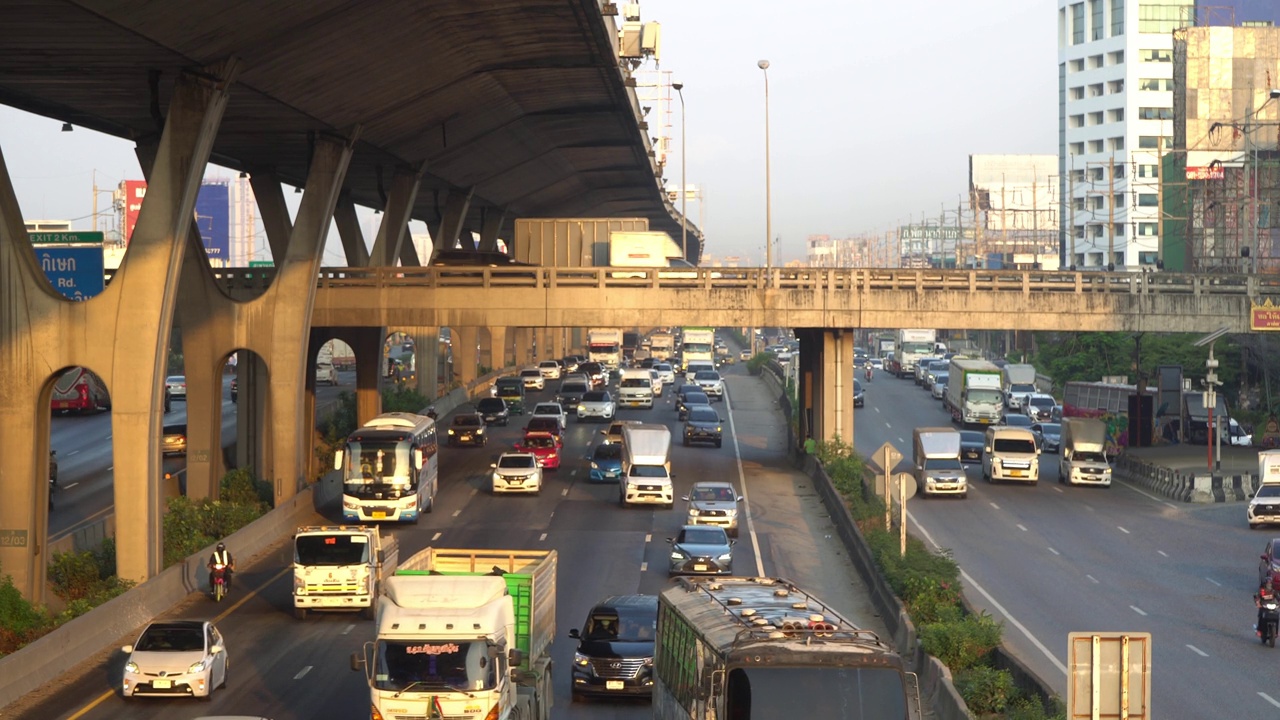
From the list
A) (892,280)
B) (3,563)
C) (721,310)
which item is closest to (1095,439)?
(892,280)

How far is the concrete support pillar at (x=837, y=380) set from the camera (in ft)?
174

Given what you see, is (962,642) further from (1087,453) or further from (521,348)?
(521,348)

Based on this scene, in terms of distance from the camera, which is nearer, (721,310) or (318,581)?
(318,581)

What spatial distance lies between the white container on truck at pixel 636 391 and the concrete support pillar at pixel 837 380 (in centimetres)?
2744

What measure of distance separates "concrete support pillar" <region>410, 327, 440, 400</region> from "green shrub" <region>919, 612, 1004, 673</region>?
2357 inches

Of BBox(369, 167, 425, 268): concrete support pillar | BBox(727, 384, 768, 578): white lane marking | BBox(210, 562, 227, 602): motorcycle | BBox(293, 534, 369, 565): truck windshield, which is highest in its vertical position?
BBox(369, 167, 425, 268): concrete support pillar

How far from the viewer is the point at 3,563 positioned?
3362 centimetres

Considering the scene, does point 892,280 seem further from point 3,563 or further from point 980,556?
point 3,563

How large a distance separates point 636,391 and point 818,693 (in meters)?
67.3

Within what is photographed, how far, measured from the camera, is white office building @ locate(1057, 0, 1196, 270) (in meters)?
133

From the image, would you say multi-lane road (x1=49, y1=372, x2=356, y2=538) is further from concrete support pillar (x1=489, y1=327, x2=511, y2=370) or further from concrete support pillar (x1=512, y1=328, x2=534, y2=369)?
concrete support pillar (x1=512, y1=328, x2=534, y2=369)

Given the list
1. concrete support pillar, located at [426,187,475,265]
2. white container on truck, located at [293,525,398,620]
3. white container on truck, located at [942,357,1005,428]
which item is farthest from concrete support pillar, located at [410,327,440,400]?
white container on truck, located at [293,525,398,620]

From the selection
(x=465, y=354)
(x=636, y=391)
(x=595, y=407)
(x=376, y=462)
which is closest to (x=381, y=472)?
(x=376, y=462)

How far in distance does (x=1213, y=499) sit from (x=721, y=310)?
17444 mm
